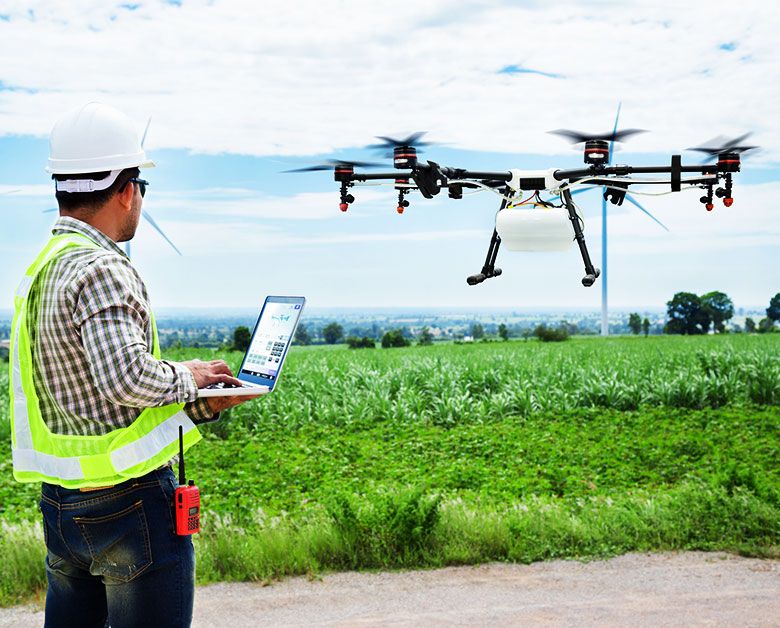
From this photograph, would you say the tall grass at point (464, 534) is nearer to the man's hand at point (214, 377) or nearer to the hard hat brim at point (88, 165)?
the man's hand at point (214, 377)

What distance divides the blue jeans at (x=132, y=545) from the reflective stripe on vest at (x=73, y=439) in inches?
2.1

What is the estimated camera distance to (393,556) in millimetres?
5129

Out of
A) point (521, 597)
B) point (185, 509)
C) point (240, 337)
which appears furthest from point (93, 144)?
point (240, 337)

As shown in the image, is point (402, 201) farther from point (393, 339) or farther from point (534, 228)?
point (393, 339)

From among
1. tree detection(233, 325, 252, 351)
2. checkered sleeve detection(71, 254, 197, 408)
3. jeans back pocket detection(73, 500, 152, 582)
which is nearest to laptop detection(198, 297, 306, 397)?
checkered sleeve detection(71, 254, 197, 408)

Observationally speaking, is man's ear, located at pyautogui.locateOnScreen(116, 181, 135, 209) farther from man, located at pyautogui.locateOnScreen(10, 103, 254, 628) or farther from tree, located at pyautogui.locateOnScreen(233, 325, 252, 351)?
tree, located at pyautogui.locateOnScreen(233, 325, 252, 351)

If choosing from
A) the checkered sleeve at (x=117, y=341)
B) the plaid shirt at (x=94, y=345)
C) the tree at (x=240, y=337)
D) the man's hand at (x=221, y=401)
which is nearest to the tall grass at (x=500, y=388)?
the tree at (x=240, y=337)

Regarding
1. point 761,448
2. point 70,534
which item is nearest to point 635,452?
point 761,448

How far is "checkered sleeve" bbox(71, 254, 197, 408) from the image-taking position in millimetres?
2035

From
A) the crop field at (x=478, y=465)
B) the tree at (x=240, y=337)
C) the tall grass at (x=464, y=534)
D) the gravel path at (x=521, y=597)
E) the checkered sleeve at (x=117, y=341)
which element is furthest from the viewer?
the tree at (x=240, y=337)

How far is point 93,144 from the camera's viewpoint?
227 centimetres

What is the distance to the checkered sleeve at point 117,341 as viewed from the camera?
204cm

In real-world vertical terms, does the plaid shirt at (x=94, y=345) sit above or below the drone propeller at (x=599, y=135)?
below

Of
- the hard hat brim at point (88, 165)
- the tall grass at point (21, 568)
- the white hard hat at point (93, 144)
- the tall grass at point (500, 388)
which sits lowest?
the tall grass at point (21, 568)
